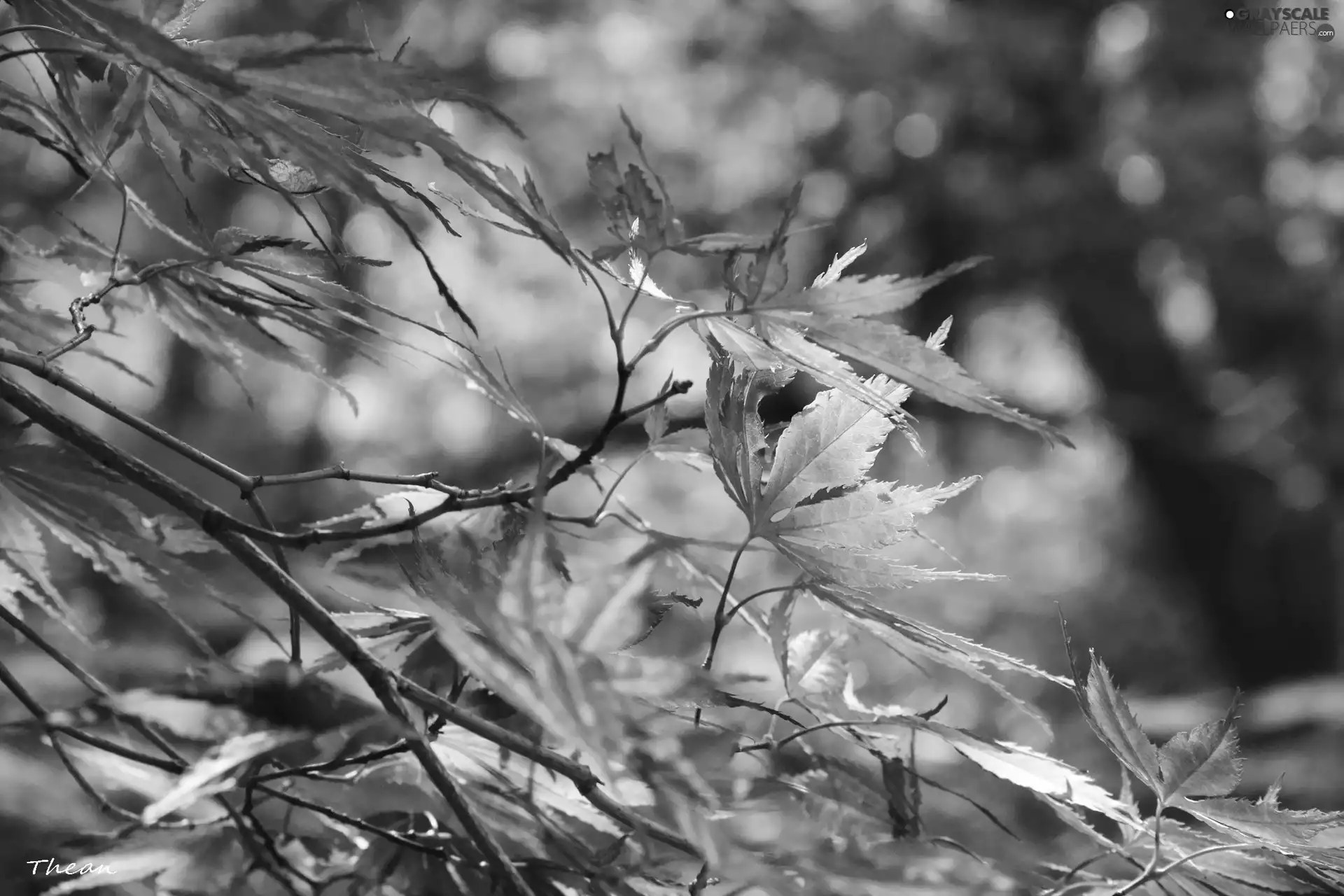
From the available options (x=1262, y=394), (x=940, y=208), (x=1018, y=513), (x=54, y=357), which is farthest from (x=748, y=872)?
(x=1018, y=513)

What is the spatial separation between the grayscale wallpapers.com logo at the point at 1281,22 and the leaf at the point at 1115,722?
10.5 feet

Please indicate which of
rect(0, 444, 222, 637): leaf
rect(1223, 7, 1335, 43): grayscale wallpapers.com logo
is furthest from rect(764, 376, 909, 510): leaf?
rect(1223, 7, 1335, 43): grayscale wallpapers.com logo

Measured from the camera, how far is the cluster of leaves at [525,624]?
295 mm

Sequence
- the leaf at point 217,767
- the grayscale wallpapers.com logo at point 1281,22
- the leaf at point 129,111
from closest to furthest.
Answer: the leaf at point 217,767, the leaf at point 129,111, the grayscale wallpapers.com logo at point 1281,22

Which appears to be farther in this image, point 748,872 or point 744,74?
point 744,74

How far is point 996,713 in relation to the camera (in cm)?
380

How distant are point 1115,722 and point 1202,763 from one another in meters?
0.04

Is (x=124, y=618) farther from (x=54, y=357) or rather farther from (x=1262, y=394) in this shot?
(x=1262, y=394)

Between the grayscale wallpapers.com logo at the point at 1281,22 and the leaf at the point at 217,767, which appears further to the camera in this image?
the grayscale wallpapers.com logo at the point at 1281,22

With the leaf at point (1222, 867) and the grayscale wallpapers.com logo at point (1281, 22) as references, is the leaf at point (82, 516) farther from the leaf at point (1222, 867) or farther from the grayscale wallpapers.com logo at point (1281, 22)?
the grayscale wallpapers.com logo at point (1281, 22)

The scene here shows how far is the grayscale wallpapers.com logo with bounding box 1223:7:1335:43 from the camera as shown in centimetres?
291

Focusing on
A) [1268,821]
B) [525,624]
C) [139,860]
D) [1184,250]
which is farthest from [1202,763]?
[1184,250]

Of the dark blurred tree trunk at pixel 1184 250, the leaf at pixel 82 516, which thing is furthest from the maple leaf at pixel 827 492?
the dark blurred tree trunk at pixel 1184 250

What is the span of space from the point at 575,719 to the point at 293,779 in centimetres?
24
